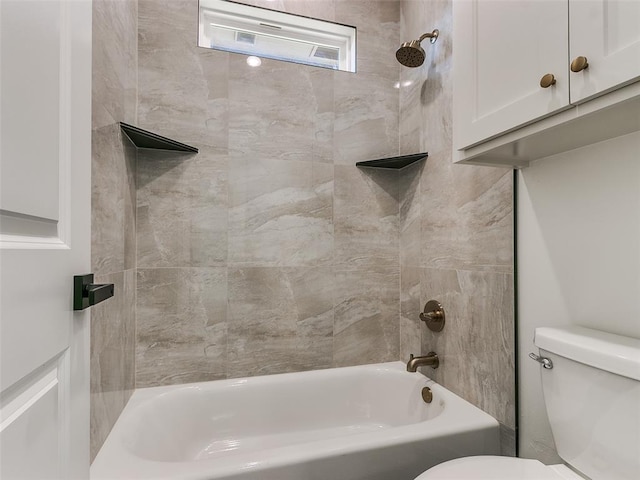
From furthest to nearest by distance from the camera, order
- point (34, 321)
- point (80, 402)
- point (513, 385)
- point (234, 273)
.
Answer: point (234, 273), point (513, 385), point (80, 402), point (34, 321)

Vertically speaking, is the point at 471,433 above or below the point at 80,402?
below

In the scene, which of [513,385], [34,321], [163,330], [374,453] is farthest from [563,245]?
[163,330]

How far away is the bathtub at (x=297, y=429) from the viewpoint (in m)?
1.09

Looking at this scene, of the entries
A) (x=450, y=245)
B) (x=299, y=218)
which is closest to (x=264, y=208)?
(x=299, y=218)

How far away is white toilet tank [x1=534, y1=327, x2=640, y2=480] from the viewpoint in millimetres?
785

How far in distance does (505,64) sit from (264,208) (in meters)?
1.27

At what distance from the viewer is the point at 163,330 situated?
5.63 feet

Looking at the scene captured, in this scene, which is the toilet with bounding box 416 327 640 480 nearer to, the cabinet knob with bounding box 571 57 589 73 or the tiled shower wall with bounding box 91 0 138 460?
the cabinet knob with bounding box 571 57 589 73

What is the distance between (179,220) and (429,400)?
152cm

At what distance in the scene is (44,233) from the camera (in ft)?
1.72

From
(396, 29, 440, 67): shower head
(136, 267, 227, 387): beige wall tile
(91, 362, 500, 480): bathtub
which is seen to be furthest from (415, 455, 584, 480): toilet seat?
(396, 29, 440, 67): shower head

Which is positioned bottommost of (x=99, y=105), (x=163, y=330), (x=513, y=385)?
(x=513, y=385)

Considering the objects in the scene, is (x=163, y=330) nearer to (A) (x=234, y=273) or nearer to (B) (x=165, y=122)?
(A) (x=234, y=273)

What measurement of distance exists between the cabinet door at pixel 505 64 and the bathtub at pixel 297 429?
1.07 m
